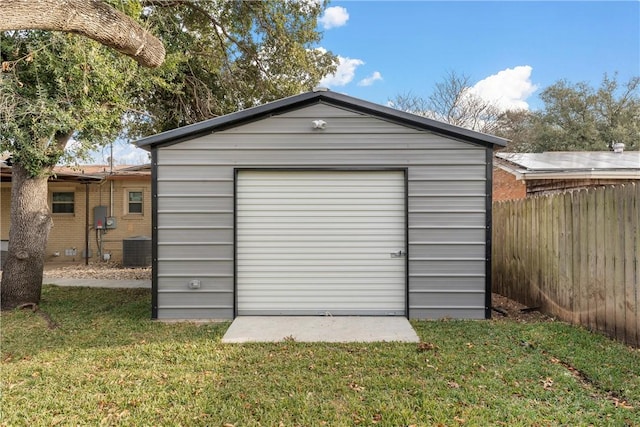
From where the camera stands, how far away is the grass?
2828mm

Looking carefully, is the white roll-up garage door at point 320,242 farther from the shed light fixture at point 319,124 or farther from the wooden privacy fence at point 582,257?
the wooden privacy fence at point 582,257

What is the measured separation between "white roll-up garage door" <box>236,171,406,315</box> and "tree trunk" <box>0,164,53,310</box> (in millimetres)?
3689

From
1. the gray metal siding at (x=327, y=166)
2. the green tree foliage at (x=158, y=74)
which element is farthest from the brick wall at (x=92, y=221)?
the gray metal siding at (x=327, y=166)

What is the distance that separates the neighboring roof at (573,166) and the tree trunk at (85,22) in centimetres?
941

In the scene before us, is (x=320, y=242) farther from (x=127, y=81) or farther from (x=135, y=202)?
(x=135, y=202)

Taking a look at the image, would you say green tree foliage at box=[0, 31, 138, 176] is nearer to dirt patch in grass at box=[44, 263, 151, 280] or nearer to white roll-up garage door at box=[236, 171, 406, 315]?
white roll-up garage door at box=[236, 171, 406, 315]

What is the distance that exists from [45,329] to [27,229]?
219 cm

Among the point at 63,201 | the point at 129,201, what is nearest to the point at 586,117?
the point at 129,201

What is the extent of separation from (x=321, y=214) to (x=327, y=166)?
0.73m

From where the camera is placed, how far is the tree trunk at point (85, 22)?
2.33 meters

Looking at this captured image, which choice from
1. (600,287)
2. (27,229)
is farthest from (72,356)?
(600,287)

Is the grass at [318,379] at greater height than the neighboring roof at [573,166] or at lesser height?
lesser

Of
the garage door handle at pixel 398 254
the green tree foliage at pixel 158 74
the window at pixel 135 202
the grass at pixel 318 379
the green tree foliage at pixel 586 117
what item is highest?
the green tree foliage at pixel 586 117

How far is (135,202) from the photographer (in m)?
12.7
